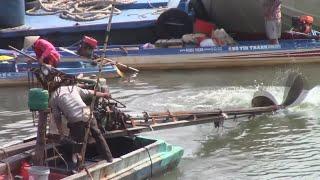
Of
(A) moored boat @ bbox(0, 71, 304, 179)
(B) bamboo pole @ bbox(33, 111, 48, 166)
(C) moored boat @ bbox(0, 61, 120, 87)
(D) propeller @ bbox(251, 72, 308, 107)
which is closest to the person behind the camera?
(B) bamboo pole @ bbox(33, 111, 48, 166)

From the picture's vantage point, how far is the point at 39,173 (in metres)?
6.66

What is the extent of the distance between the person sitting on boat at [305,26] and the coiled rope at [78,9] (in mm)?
5221

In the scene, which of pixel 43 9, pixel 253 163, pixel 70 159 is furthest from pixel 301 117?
pixel 43 9

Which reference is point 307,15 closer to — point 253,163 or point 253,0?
point 253,0

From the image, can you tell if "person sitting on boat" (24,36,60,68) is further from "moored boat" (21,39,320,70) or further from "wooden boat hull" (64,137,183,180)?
"moored boat" (21,39,320,70)

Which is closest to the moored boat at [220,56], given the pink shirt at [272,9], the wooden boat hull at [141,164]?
the pink shirt at [272,9]

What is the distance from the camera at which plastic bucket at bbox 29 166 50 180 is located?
6.66 meters

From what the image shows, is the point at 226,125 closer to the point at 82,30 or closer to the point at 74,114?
the point at 74,114

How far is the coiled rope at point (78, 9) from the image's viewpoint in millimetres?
18475

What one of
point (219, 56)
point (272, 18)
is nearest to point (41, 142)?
point (219, 56)

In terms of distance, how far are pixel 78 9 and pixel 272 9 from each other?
19.6 feet

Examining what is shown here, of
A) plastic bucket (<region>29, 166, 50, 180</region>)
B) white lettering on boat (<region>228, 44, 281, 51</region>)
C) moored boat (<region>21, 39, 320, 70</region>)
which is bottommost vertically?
plastic bucket (<region>29, 166, 50, 180</region>)

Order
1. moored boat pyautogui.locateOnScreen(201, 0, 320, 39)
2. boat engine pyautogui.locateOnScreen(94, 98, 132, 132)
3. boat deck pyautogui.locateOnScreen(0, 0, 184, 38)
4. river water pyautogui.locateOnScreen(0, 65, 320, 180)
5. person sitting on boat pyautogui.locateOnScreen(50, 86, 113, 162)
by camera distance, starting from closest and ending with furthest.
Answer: person sitting on boat pyautogui.locateOnScreen(50, 86, 113, 162) → boat engine pyautogui.locateOnScreen(94, 98, 132, 132) → river water pyautogui.locateOnScreen(0, 65, 320, 180) → moored boat pyautogui.locateOnScreen(201, 0, 320, 39) → boat deck pyautogui.locateOnScreen(0, 0, 184, 38)

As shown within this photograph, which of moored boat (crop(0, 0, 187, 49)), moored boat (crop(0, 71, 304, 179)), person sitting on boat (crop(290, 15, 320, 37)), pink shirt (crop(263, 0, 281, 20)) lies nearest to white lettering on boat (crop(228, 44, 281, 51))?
pink shirt (crop(263, 0, 281, 20))
